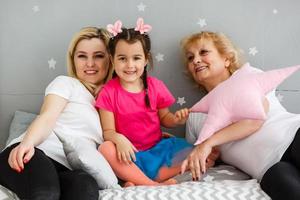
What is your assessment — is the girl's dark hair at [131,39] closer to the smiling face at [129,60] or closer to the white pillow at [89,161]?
the smiling face at [129,60]

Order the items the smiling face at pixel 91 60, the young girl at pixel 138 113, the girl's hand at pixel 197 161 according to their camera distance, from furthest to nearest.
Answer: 1. the smiling face at pixel 91 60
2. the young girl at pixel 138 113
3. the girl's hand at pixel 197 161

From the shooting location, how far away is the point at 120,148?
145 centimetres

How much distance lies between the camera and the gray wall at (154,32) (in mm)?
1854

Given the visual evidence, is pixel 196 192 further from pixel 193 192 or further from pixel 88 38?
pixel 88 38

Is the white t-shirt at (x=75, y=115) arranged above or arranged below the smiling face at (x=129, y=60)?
below

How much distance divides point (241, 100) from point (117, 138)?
0.44m

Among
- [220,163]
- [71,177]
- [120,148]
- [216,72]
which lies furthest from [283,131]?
[71,177]

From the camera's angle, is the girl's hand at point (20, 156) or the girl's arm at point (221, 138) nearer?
the girl's hand at point (20, 156)

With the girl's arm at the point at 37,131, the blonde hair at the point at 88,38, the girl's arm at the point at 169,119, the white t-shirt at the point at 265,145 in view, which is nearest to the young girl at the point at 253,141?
the white t-shirt at the point at 265,145

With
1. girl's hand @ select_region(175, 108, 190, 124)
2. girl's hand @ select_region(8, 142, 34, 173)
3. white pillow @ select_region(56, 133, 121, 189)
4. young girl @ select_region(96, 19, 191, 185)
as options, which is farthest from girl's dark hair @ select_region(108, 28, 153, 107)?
girl's hand @ select_region(8, 142, 34, 173)

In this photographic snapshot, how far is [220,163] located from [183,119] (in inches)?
9.6

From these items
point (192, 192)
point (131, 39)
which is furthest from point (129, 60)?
point (192, 192)

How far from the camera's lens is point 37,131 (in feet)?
4.56

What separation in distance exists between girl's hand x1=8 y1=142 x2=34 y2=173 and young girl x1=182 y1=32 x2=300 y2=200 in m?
0.50
